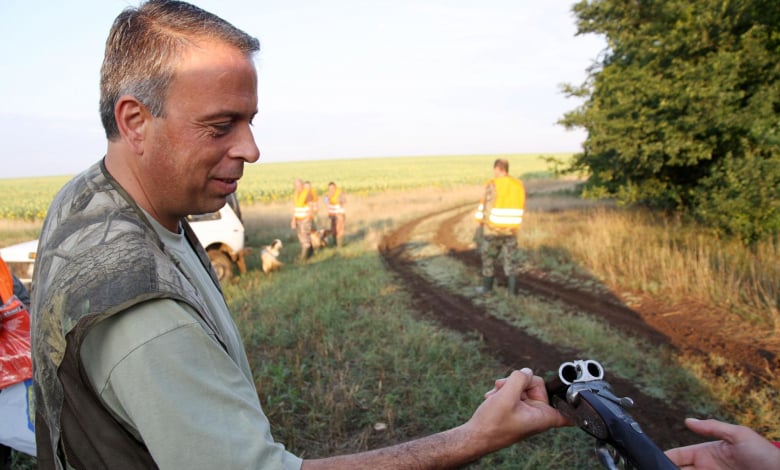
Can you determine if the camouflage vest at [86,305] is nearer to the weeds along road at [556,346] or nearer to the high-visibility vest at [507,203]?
the weeds along road at [556,346]

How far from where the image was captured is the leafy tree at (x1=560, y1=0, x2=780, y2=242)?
924 cm

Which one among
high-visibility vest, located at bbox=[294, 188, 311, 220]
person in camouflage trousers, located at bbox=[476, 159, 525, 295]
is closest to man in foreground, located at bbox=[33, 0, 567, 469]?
person in camouflage trousers, located at bbox=[476, 159, 525, 295]

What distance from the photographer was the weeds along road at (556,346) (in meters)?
4.72

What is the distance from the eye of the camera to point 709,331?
22.0 feet

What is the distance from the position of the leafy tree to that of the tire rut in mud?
398 centimetres

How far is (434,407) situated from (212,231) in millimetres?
7199

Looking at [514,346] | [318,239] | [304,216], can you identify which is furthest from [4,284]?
[318,239]

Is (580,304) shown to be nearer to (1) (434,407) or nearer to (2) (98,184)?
(1) (434,407)

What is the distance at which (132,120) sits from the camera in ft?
4.32

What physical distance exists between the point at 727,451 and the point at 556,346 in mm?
4633

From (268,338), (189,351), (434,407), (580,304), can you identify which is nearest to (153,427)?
(189,351)

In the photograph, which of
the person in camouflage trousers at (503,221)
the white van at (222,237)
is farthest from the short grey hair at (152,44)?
the white van at (222,237)

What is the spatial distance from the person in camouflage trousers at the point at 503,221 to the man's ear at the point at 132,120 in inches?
313

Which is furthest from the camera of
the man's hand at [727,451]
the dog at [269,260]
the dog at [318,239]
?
the dog at [318,239]
